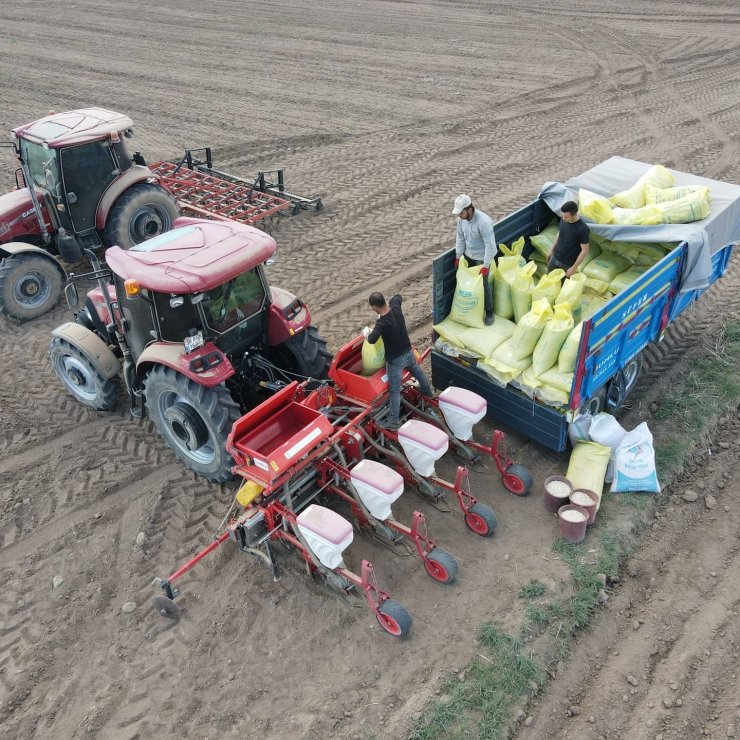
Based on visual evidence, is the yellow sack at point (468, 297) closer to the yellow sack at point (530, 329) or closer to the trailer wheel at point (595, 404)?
the yellow sack at point (530, 329)

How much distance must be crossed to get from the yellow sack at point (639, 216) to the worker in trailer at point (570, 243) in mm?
385

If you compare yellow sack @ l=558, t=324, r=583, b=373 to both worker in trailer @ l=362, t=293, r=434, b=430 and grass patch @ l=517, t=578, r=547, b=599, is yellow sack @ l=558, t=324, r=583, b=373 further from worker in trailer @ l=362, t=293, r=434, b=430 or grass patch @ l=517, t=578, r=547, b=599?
grass patch @ l=517, t=578, r=547, b=599

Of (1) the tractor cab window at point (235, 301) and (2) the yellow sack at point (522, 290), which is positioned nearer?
(1) the tractor cab window at point (235, 301)

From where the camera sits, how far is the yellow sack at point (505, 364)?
555cm

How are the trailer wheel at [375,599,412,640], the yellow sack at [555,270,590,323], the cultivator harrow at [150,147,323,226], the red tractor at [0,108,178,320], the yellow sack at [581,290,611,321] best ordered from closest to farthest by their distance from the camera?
the trailer wheel at [375,599,412,640], the yellow sack at [555,270,590,323], the yellow sack at [581,290,611,321], the red tractor at [0,108,178,320], the cultivator harrow at [150,147,323,226]

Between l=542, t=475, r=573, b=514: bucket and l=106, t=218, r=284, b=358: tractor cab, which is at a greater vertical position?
l=106, t=218, r=284, b=358: tractor cab

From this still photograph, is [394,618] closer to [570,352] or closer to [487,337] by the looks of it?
[570,352]

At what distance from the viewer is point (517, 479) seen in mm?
5352

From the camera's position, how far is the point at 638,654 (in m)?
4.36

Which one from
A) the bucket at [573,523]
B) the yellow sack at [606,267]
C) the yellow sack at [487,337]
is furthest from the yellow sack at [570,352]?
the yellow sack at [606,267]

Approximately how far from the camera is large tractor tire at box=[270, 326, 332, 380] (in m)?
5.74

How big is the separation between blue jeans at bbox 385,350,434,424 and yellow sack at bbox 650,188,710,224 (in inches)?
111

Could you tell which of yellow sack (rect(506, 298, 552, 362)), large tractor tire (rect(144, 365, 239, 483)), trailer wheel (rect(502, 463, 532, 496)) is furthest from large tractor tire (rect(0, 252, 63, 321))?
trailer wheel (rect(502, 463, 532, 496))

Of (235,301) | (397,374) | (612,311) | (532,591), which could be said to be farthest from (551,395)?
(235,301)
